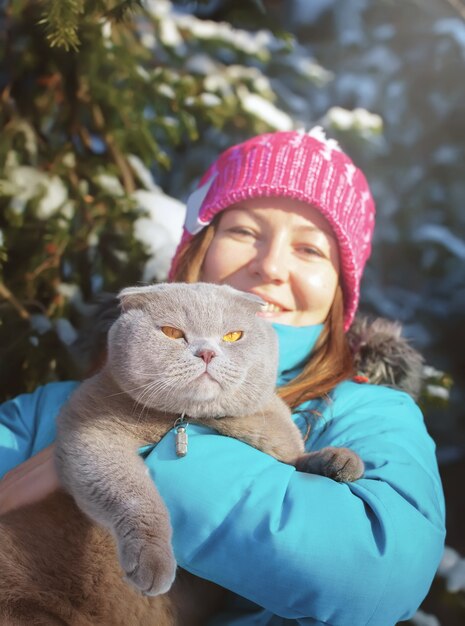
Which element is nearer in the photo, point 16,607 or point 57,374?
point 16,607

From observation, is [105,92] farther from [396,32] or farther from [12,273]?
[396,32]

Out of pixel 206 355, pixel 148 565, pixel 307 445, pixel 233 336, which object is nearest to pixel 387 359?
pixel 307 445

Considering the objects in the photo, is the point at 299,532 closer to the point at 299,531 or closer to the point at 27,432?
the point at 299,531

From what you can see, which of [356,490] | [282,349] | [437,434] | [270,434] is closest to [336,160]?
[282,349]

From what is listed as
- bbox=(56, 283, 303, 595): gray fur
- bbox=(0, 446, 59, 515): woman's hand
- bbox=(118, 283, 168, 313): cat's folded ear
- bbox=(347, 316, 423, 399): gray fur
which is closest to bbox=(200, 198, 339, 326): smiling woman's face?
bbox=(347, 316, 423, 399): gray fur

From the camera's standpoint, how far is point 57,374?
7.23 ft

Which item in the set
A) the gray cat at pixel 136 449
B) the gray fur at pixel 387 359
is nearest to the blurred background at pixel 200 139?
the gray fur at pixel 387 359

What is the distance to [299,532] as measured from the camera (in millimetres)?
1063

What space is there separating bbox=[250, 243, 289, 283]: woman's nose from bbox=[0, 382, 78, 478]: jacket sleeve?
27.9 inches

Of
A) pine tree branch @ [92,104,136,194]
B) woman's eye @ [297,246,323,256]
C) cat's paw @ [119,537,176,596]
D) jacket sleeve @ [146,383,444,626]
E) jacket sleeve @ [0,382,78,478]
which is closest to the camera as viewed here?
cat's paw @ [119,537,176,596]

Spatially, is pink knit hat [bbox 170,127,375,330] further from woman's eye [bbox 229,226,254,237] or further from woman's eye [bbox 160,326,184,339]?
woman's eye [bbox 160,326,184,339]

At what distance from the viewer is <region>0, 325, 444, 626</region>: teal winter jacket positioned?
1055mm

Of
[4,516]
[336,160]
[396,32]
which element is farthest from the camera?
[396,32]

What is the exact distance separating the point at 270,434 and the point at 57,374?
4.00 feet
